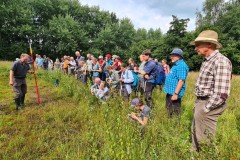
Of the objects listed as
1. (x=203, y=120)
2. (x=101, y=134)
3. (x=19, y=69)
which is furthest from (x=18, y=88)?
(x=203, y=120)

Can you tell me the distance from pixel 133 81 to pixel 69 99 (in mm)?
2309

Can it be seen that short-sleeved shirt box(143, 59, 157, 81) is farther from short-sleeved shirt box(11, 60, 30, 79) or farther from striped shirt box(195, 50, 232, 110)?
short-sleeved shirt box(11, 60, 30, 79)

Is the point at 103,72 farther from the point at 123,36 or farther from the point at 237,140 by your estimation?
the point at 123,36

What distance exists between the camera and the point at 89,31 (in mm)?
51500

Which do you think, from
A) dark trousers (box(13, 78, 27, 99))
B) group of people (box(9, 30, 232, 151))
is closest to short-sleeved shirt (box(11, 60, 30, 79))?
group of people (box(9, 30, 232, 151))

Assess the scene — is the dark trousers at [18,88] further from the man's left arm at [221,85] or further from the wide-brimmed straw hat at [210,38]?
the man's left arm at [221,85]

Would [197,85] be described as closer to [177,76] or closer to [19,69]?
[177,76]

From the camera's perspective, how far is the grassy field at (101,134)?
2881mm

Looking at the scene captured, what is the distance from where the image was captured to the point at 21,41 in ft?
132

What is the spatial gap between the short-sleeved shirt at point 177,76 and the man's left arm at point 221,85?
65.4 inches

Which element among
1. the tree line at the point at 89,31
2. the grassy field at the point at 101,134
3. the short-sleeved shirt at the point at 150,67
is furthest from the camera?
the tree line at the point at 89,31

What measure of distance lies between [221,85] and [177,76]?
5.93ft

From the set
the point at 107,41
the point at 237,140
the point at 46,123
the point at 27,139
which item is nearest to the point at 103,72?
the point at 46,123

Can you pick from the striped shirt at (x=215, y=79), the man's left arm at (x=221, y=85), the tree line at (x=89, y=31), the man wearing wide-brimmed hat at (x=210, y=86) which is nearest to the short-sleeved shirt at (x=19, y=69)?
the man wearing wide-brimmed hat at (x=210, y=86)
